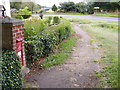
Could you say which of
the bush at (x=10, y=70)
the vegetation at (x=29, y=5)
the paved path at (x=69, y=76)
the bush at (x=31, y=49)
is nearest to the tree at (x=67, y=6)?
the vegetation at (x=29, y=5)

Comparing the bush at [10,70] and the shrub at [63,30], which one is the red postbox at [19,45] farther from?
the shrub at [63,30]

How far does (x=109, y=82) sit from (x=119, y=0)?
176 cm

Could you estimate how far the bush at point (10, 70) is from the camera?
195 cm

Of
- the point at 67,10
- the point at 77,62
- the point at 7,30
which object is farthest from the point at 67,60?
the point at 67,10

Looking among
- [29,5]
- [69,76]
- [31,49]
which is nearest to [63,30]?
[29,5]

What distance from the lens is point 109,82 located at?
2535 millimetres

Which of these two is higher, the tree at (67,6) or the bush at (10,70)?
the tree at (67,6)

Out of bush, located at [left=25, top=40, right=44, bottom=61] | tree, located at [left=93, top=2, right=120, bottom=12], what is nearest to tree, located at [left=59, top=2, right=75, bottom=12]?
tree, located at [left=93, top=2, right=120, bottom=12]

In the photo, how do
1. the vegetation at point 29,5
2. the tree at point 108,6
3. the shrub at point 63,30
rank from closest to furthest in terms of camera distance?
1. the tree at point 108,6
2. the shrub at point 63,30
3. the vegetation at point 29,5

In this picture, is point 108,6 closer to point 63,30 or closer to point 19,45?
point 63,30

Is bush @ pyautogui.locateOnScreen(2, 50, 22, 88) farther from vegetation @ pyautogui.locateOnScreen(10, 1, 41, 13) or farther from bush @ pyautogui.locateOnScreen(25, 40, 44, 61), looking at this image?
vegetation @ pyautogui.locateOnScreen(10, 1, 41, 13)

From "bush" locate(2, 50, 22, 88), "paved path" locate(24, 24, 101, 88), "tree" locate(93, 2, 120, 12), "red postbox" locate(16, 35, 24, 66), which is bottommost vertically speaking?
"paved path" locate(24, 24, 101, 88)

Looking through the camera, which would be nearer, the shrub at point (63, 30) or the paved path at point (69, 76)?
the paved path at point (69, 76)

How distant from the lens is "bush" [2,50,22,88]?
195cm
